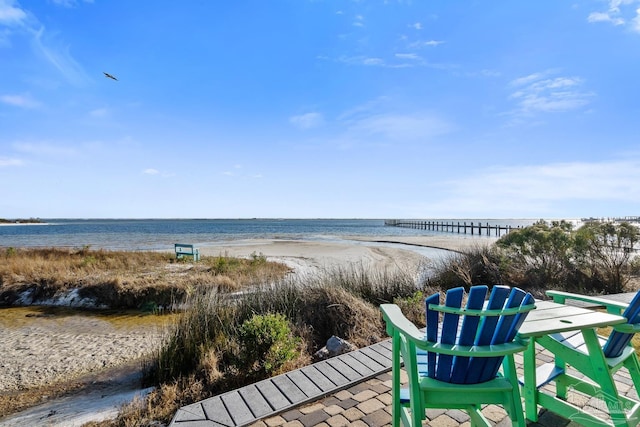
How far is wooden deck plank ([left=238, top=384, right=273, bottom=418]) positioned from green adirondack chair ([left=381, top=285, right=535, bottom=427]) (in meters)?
1.37

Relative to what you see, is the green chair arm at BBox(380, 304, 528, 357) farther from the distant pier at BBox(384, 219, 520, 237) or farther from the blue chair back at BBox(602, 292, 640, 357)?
the distant pier at BBox(384, 219, 520, 237)

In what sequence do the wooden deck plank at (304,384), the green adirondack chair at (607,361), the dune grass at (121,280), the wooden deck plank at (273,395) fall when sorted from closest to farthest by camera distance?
the green adirondack chair at (607,361) → the wooden deck plank at (273,395) → the wooden deck plank at (304,384) → the dune grass at (121,280)

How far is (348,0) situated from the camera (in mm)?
6496

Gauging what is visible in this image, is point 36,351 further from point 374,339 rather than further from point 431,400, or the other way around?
point 431,400

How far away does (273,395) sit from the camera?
9.22ft

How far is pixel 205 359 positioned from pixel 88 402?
143 centimetres

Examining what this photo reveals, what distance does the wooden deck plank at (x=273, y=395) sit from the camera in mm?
2662

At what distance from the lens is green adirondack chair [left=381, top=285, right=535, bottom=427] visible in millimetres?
1562

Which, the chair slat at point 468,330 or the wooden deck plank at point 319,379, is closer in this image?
the chair slat at point 468,330

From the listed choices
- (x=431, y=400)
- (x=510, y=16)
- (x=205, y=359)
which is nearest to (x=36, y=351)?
(x=205, y=359)

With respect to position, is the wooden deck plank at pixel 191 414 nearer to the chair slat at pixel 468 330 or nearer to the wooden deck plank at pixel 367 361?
the wooden deck plank at pixel 367 361

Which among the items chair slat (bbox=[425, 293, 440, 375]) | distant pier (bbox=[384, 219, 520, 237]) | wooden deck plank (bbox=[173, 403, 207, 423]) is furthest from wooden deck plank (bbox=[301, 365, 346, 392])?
distant pier (bbox=[384, 219, 520, 237])

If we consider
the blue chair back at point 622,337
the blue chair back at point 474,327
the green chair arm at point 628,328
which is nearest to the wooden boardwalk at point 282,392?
the blue chair back at point 474,327

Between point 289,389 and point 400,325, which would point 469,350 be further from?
point 289,389
